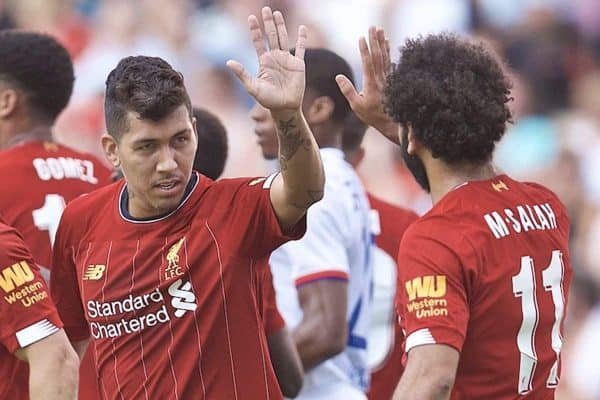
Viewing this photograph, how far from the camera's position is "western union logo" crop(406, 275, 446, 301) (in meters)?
4.98

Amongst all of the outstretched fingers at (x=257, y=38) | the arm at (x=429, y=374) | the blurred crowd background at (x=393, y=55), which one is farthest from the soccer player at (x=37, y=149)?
the blurred crowd background at (x=393, y=55)

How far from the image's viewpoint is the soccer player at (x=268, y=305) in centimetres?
614

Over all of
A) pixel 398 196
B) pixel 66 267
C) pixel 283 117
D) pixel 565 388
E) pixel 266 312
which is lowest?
pixel 565 388

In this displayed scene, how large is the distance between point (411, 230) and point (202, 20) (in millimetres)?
10787

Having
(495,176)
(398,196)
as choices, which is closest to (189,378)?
(495,176)

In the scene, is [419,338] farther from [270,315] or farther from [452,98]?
[270,315]

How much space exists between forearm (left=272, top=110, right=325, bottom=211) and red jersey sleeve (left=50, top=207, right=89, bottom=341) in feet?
3.15

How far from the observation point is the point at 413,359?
4949mm

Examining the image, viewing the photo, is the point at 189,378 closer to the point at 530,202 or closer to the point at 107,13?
the point at 530,202

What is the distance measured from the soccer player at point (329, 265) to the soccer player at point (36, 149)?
901 millimetres

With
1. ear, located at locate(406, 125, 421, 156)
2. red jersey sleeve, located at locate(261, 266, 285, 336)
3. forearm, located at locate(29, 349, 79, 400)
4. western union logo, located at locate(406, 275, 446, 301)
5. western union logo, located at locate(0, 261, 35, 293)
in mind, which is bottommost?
red jersey sleeve, located at locate(261, 266, 285, 336)

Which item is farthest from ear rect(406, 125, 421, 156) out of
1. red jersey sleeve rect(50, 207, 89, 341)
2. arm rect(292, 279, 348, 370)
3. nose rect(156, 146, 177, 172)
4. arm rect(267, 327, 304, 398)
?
arm rect(292, 279, 348, 370)

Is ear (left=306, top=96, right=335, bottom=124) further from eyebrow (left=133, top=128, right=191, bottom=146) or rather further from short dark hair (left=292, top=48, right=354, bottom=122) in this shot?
eyebrow (left=133, top=128, right=191, bottom=146)

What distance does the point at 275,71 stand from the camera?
16.9ft
